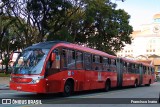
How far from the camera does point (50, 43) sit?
17750 millimetres

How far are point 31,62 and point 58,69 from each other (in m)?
1.48

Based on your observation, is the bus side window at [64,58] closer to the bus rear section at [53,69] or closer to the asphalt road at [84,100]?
the bus rear section at [53,69]

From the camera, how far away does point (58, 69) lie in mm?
17375

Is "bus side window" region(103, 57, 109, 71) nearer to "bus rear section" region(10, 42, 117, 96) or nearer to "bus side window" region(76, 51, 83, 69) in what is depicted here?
"bus rear section" region(10, 42, 117, 96)

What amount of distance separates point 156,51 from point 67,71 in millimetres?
113183

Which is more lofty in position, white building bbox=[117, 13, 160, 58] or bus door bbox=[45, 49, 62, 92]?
white building bbox=[117, 13, 160, 58]

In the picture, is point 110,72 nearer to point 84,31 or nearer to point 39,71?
point 39,71

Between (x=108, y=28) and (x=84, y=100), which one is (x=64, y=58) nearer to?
(x=84, y=100)

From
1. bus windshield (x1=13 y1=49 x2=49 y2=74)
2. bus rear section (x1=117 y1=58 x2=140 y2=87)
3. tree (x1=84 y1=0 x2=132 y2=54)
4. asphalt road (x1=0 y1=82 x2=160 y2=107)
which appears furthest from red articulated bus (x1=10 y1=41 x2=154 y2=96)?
tree (x1=84 y1=0 x2=132 y2=54)

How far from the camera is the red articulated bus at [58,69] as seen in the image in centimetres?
1625

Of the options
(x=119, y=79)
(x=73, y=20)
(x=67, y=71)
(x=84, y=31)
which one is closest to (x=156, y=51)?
(x=84, y=31)

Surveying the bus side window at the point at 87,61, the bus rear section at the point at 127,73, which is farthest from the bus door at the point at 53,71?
the bus rear section at the point at 127,73

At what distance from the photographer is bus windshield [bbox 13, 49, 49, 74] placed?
16344mm

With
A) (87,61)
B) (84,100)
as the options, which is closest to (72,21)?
(87,61)
